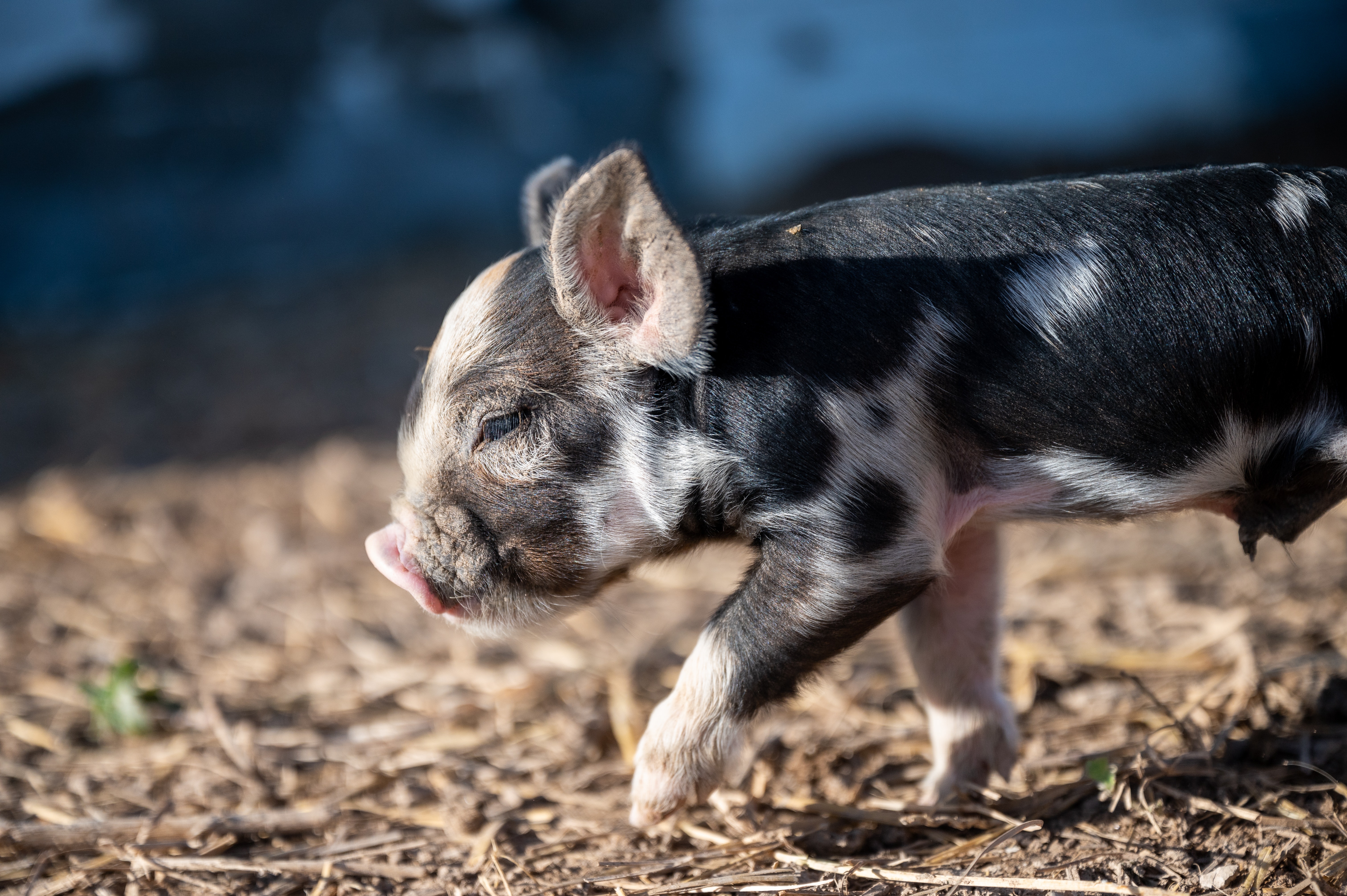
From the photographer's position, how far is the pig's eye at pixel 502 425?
2344 mm

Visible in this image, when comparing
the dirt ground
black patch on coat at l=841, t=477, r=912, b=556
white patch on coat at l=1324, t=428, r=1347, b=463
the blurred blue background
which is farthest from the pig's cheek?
the blurred blue background

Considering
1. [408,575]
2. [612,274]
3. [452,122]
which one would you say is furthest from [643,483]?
[452,122]

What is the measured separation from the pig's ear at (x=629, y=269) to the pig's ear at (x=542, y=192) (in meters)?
0.49

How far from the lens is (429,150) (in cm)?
918

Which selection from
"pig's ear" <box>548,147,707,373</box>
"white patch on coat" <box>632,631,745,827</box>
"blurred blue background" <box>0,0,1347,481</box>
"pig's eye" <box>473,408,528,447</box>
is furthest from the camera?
"blurred blue background" <box>0,0,1347,481</box>

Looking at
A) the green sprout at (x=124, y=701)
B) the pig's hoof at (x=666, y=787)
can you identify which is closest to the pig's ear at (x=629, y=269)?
the pig's hoof at (x=666, y=787)

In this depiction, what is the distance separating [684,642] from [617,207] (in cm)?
219

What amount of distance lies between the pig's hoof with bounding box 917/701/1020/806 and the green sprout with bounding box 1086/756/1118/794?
0.33 metres

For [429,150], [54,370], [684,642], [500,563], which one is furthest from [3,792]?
[429,150]

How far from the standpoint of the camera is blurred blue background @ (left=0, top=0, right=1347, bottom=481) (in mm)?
8062

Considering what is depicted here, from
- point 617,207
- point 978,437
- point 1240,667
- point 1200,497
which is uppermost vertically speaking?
point 617,207

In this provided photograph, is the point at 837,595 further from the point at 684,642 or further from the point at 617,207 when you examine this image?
the point at 684,642

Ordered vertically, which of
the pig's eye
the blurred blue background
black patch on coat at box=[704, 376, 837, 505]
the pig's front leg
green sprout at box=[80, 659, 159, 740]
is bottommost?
the pig's front leg

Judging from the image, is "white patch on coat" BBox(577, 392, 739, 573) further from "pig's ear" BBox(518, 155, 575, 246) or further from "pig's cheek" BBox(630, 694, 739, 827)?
"pig's ear" BBox(518, 155, 575, 246)
